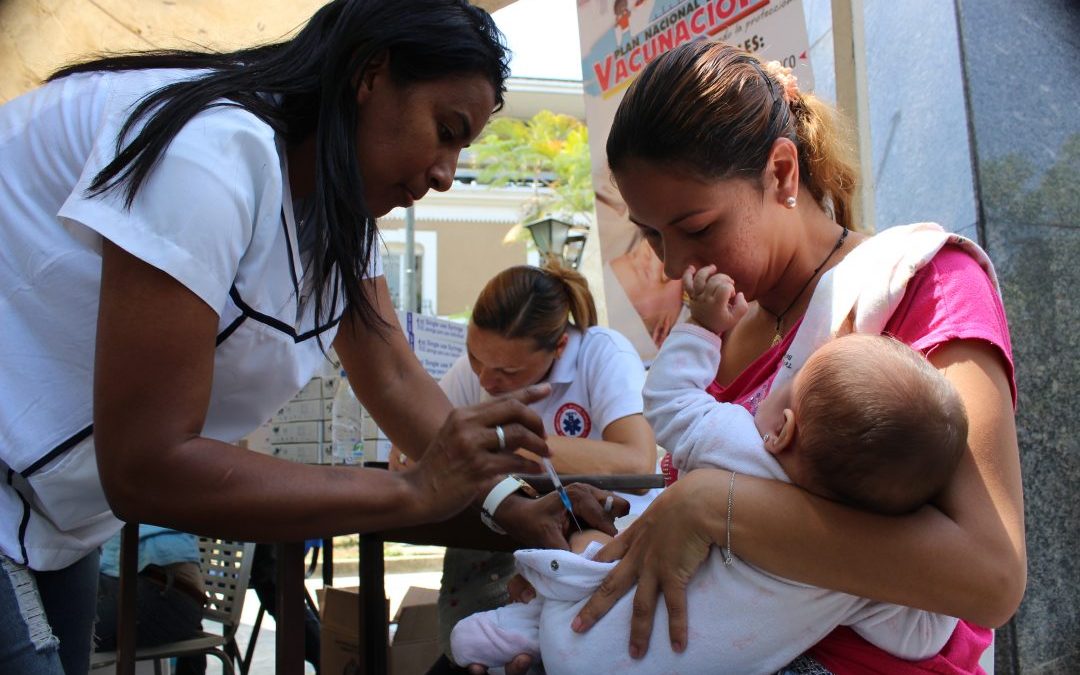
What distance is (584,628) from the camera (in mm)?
1308

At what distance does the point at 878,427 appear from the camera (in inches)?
45.3

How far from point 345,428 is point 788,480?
11.9 ft

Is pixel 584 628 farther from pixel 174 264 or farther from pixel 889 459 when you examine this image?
pixel 174 264

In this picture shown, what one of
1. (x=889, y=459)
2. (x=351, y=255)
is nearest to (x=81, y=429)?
(x=351, y=255)

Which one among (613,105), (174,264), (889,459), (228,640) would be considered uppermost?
(613,105)

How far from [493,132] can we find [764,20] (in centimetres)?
1724

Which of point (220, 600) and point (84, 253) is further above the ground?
point (84, 253)

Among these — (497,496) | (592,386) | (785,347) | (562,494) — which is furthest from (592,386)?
(785,347)

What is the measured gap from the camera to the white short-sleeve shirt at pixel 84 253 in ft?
4.04

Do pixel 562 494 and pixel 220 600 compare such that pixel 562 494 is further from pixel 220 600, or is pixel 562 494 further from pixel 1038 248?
pixel 220 600

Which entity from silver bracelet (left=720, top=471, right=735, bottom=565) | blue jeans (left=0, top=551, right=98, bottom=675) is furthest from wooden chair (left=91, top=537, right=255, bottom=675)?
silver bracelet (left=720, top=471, right=735, bottom=565)

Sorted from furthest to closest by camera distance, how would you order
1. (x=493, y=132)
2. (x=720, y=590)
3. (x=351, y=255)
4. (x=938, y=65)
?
(x=493, y=132)
(x=938, y=65)
(x=351, y=255)
(x=720, y=590)

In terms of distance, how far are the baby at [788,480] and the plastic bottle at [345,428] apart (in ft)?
10.5

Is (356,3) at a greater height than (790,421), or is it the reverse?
(356,3)
